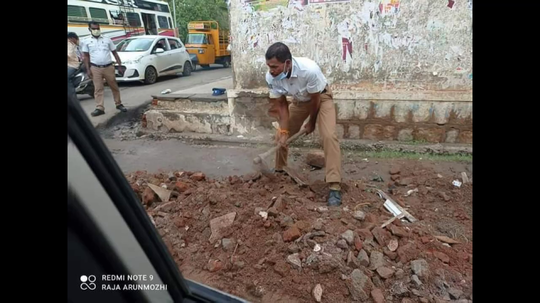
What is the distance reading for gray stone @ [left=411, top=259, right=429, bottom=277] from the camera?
84.5 inches

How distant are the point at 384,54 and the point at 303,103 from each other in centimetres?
183

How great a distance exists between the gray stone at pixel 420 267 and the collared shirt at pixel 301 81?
6.05 feet

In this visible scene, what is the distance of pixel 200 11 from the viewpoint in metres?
18.8

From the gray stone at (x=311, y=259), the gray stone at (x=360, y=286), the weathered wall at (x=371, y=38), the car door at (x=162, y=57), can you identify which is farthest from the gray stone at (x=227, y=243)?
the car door at (x=162, y=57)

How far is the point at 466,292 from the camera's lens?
6.79 ft

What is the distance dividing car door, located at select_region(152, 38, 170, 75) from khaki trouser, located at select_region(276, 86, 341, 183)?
679 centimetres

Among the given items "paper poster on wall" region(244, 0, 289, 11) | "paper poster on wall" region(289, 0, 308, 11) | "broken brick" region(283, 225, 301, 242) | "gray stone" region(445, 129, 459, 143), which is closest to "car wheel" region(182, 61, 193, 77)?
"paper poster on wall" region(244, 0, 289, 11)

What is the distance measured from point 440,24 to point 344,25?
123 centimetres

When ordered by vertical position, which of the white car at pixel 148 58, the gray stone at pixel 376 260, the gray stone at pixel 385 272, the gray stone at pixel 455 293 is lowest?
the gray stone at pixel 455 293

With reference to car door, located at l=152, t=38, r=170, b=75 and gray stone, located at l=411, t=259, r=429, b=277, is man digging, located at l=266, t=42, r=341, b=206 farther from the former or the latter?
car door, located at l=152, t=38, r=170, b=75

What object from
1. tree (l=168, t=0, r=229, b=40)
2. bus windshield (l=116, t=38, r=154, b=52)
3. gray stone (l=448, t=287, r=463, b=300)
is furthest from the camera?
tree (l=168, t=0, r=229, b=40)

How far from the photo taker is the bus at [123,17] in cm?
643

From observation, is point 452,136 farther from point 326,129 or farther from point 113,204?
point 113,204

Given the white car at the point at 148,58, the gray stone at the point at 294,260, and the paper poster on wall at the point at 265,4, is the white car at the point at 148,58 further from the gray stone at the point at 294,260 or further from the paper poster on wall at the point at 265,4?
the gray stone at the point at 294,260
